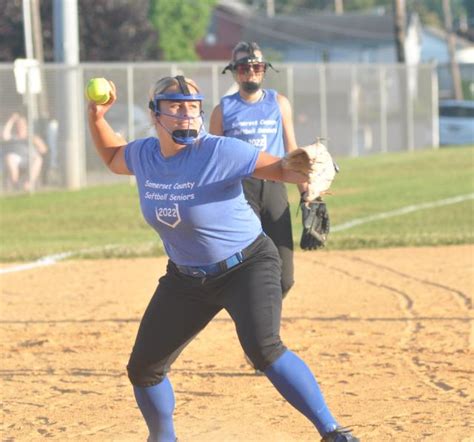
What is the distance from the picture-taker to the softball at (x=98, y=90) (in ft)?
19.2

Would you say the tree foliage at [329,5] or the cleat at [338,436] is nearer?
the cleat at [338,436]

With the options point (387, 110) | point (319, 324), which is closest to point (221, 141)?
point (319, 324)

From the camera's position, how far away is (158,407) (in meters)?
5.70

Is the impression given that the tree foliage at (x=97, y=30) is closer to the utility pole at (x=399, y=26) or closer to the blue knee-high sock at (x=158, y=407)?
the utility pole at (x=399, y=26)

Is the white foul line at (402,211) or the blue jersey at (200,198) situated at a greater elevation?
the blue jersey at (200,198)

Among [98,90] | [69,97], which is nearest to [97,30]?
[69,97]

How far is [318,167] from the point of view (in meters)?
5.06

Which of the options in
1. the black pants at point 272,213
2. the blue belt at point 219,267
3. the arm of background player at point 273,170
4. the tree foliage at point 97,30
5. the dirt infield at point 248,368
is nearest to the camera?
the arm of background player at point 273,170

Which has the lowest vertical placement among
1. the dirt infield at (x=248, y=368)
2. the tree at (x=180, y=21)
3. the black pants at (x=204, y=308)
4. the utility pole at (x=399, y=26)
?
the dirt infield at (x=248, y=368)

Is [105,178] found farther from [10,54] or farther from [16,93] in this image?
[10,54]

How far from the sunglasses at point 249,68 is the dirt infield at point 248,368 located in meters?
2.01

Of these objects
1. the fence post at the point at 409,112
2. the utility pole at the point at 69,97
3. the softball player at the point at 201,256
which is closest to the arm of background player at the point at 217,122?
the softball player at the point at 201,256

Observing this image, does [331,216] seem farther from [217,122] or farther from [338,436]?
[338,436]

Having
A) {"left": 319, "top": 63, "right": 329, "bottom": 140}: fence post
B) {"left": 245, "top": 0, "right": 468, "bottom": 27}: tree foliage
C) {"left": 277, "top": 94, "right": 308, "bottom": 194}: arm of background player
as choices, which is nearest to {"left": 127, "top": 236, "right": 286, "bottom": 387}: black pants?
{"left": 277, "top": 94, "right": 308, "bottom": 194}: arm of background player
